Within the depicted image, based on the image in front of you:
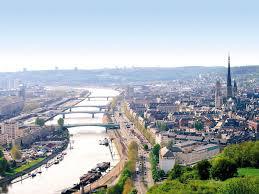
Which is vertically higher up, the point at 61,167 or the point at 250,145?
the point at 250,145

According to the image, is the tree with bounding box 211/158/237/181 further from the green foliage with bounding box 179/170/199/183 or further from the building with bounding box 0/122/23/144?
the building with bounding box 0/122/23/144

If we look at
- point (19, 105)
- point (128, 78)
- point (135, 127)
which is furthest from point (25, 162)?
point (128, 78)

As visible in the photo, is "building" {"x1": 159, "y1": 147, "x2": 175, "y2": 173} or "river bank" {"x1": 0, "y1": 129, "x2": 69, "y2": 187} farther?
"river bank" {"x1": 0, "y1": 129, "x2": 69, "y2": 187}

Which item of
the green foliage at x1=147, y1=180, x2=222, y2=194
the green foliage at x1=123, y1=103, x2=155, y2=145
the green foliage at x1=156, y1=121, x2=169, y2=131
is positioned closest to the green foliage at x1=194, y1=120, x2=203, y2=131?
the green foliage at x1=156, y1=121, x2=169, y2=131

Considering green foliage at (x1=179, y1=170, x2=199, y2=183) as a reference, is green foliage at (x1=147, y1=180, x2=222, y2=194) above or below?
above

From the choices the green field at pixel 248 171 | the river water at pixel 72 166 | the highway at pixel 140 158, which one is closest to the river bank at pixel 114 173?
the river water at pixel 72 166

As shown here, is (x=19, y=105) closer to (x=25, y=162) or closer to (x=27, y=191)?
(x=25, y=162)

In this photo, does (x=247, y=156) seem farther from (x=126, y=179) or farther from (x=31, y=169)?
(x=31, y=169)

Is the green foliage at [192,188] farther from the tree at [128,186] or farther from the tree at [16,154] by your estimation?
the tree at [16,154]
